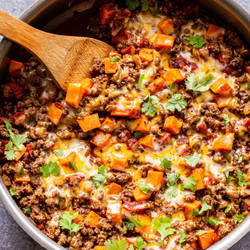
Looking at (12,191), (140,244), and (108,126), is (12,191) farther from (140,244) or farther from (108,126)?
(140,244)

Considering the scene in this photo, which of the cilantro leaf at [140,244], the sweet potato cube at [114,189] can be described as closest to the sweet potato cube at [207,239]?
the cilantro leaf at [140,244]

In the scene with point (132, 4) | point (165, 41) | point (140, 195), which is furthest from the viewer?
point (132, 4)

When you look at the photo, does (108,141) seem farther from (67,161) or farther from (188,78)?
(188,78)

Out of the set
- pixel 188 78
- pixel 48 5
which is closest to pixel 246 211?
pixel 188 78

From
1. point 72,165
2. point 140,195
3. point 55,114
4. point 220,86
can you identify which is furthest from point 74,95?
point 220,86

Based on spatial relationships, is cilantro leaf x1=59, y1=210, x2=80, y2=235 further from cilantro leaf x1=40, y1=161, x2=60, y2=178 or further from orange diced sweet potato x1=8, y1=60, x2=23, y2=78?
orange diced sweet potato x1=8, y1=60, x2=23, y2=78

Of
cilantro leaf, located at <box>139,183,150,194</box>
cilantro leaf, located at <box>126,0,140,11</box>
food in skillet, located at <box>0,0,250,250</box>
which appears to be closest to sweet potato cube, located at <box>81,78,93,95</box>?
food in skillet, located at <box>0,0,250,250</box>
